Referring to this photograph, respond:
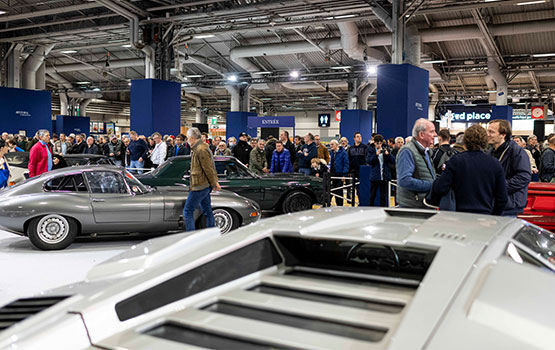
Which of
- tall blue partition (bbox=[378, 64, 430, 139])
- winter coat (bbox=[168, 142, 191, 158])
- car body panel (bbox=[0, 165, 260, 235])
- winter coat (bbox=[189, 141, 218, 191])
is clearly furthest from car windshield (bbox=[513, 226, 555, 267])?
winter coat (bbox=[168, 142, 191, 158])

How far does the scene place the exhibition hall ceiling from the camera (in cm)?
1373

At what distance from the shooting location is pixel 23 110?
19.1 m

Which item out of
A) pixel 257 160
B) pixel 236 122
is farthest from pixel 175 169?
pixel 236 122

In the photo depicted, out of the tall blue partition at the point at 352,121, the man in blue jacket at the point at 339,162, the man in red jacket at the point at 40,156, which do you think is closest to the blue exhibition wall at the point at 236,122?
the tall blue partition at the point at 352,121

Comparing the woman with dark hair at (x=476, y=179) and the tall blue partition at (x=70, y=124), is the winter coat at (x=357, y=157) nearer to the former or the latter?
the woman with dark hair at (x=476, y=179)

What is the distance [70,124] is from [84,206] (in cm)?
2609

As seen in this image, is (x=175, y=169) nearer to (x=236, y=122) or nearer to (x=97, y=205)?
(x=97, y=205)

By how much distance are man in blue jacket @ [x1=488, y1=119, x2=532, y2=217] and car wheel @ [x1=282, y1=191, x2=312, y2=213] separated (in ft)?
17.5

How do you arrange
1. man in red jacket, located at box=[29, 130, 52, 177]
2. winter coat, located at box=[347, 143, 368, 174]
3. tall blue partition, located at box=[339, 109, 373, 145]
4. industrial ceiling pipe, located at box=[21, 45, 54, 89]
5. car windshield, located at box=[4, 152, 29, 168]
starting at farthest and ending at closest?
tall blue partition, located at box=[339, 109, 373, 145]
industrial ceiling pipe, located at box=[21, 45, 54, 89]
winter coat, located at box=[347, 143, 368, 174]
car windshield, located at box=[4, 152, 29, 168]
man in red jacket, located at box=[29, 130, 52, 177]

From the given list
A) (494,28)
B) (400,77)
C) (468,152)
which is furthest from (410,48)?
(468,152)

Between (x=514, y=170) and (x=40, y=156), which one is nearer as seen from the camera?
(x=514, y=170)

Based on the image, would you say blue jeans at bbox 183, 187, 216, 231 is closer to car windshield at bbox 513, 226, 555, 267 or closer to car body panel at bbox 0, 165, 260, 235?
car body panel at bbox 0, 165, 260, 235

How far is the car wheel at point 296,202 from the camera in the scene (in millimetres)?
9381

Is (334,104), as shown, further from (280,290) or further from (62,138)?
(280,290)
